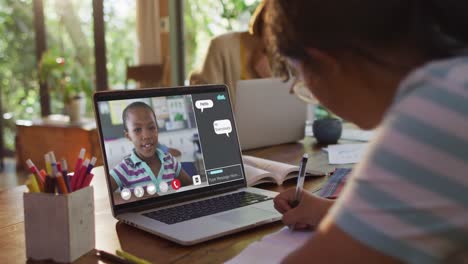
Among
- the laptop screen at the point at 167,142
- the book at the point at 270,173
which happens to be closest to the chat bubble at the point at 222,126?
the laptop screen at the point at 167,142

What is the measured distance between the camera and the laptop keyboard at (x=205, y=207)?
978 millimetres

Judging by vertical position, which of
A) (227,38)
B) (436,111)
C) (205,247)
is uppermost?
(227,38)

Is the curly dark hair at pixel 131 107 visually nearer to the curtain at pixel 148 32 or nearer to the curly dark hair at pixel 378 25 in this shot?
the curly dark hair at pixel 378 25

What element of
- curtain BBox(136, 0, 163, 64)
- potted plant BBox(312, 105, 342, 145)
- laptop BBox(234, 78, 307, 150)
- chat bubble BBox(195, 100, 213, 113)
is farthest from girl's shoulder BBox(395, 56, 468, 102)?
curtain BBox(136, 0, 163, 64)

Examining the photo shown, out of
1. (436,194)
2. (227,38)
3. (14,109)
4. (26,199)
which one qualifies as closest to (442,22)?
(436,194)

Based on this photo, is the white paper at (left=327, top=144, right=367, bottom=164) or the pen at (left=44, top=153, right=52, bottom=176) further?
the white paper at (left=327, top=144, right=367, bottom=164)

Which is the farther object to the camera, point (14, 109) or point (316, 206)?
point (14, 109)

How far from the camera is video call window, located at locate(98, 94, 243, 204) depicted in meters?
1.01

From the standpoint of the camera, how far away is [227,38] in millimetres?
2439

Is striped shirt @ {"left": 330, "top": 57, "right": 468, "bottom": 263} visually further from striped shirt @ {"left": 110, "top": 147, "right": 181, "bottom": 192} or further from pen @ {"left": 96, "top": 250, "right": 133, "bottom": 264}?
striped shirt @ {"left": 110, "top": 147, "right": 181, "bottom": 192}

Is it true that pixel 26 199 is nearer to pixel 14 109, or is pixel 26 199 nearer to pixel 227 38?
pixel 227 38

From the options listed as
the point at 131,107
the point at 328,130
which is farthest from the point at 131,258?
the point at 328,130

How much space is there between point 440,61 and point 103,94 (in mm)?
699

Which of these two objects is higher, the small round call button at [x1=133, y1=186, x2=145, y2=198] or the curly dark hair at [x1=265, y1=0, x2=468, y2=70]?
the curly dark hair at [x1=265, y1=0, x2=468, y2=70]
